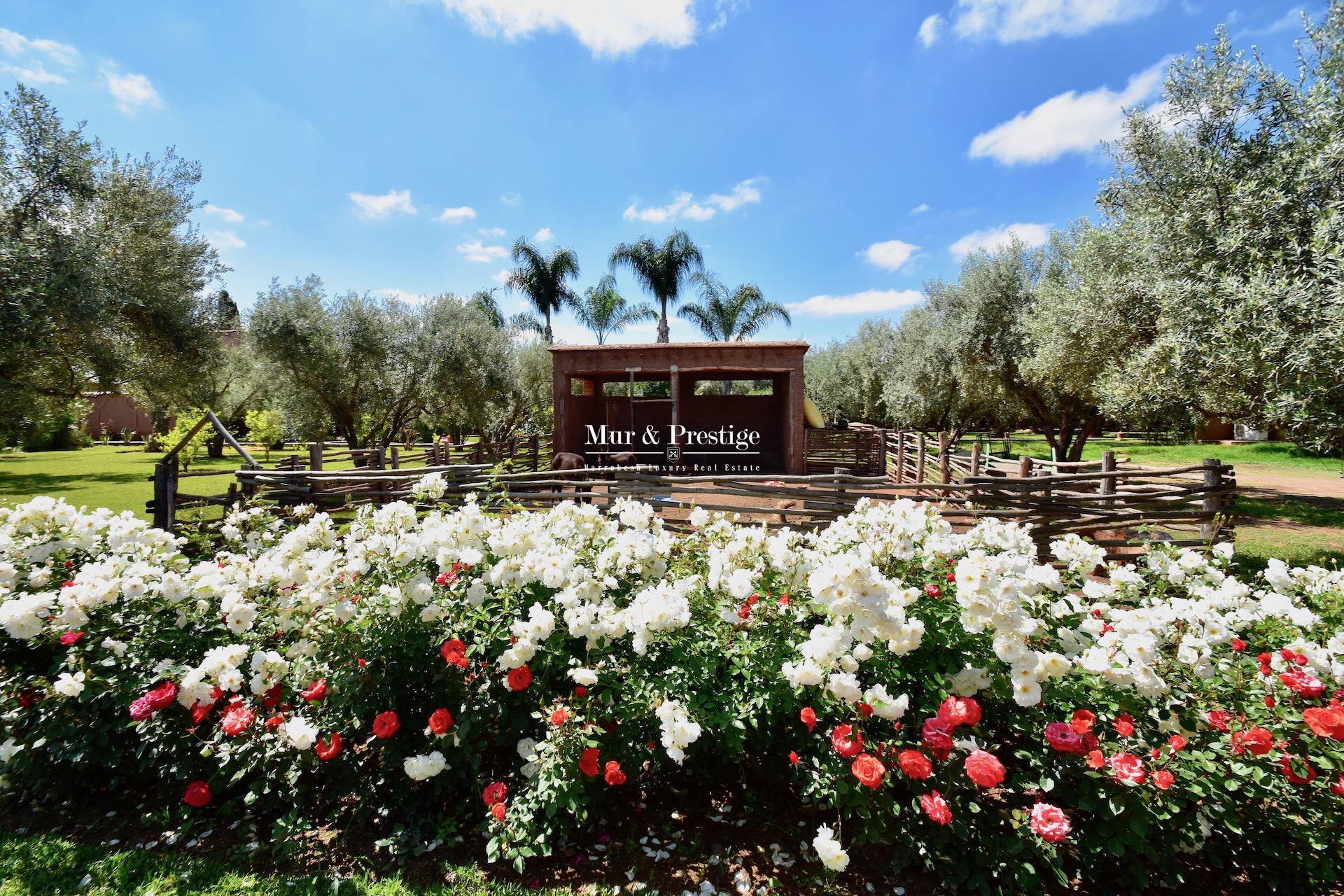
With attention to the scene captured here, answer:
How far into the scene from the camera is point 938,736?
1.86 m

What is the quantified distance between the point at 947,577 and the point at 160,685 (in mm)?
3611

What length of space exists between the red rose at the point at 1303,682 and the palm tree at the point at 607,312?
1030 inches

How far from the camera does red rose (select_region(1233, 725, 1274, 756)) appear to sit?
5.96 ft

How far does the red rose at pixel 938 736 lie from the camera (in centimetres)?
185

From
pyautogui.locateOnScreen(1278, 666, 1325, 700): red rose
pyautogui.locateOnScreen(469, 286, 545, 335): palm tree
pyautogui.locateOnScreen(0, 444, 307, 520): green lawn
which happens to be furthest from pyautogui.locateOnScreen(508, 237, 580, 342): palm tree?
pyautogui.locateOnScreen(1278, 666, 1325, 700): red rose

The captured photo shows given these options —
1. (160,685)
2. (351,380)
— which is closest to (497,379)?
(351,380)

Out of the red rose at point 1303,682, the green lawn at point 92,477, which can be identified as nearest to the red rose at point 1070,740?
the red rose at point 1303,682

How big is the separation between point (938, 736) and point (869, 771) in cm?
29

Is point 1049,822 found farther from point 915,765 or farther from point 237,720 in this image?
point 237,720

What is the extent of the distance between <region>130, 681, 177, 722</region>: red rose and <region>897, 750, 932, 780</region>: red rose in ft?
9.67

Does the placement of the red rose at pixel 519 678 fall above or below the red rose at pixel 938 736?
above

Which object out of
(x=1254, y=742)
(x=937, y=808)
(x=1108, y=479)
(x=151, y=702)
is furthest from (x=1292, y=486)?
(x=151, y=702)

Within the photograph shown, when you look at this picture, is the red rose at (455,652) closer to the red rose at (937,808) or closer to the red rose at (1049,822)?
the red rose at (937,808)

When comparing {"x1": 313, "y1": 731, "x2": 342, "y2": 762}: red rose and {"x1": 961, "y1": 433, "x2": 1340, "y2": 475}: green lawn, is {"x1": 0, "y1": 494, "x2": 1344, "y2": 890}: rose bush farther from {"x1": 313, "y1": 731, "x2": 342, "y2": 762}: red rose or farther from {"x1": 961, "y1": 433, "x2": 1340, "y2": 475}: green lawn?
{"x1": 961, "y1": 433, "x2": 1340, "y2": 475}: green lawn
